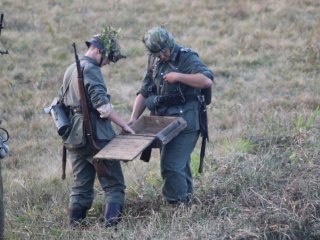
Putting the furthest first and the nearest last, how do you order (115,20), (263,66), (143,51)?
(115,20), (143,51), (263,66)

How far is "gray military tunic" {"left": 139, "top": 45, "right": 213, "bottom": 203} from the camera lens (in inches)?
258

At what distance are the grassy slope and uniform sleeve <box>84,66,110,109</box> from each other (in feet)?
3.44

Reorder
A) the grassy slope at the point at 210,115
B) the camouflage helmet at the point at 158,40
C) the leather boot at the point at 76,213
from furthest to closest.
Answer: the leather boot at the point at 76,213
the camouflage helmet at the point at 158,40
the grassy slope at the point at 210,115

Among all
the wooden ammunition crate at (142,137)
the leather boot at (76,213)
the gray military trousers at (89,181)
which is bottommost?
the leather boot at (76,213)

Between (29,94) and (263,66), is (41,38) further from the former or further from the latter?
(263,66)

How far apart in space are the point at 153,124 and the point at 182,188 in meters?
0.70

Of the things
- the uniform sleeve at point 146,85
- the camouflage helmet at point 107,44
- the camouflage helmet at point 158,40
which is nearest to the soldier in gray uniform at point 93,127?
the camouflage helmet at point 107,44

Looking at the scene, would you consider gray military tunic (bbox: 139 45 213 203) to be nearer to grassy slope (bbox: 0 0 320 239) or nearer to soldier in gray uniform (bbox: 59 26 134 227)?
grassy slope (bbox: 0 0 320 239)

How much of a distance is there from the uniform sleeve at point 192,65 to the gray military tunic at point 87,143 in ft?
2.65

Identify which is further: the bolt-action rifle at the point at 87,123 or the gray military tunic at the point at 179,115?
the gray military tunic at the point at 179,115

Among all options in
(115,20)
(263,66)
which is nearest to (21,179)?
(263,66)

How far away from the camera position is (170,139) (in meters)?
6.40

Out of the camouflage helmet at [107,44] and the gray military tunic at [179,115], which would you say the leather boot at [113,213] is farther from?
the camouflage helmet at [107,44]

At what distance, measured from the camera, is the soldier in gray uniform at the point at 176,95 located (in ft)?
21.3
